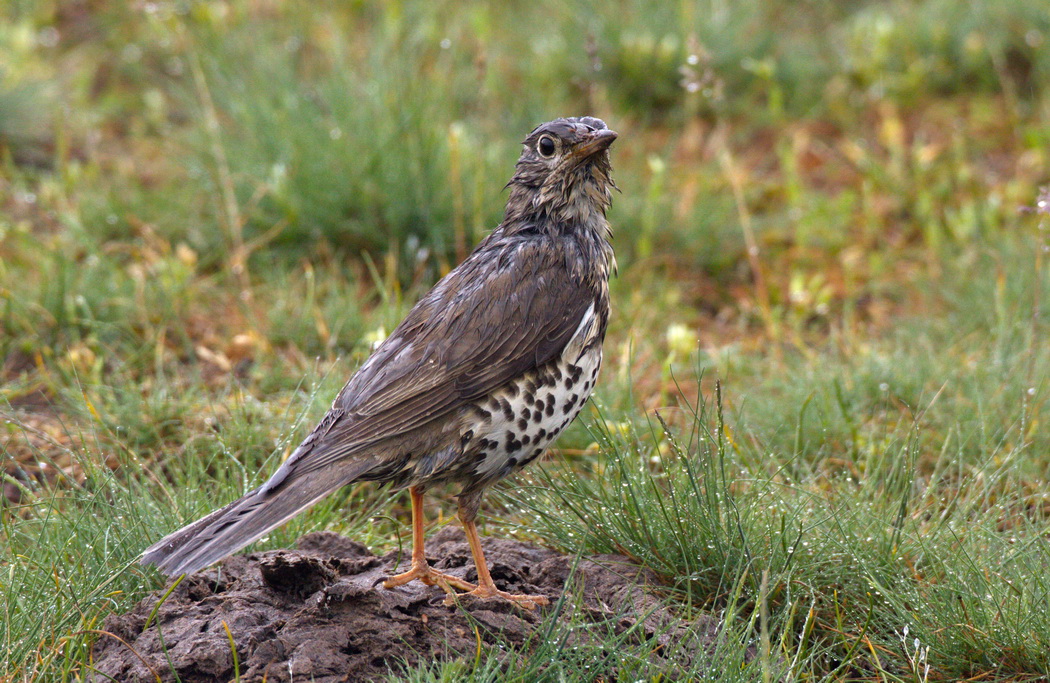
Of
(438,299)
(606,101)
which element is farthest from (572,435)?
(606,101)

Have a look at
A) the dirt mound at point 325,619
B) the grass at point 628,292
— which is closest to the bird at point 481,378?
the dirt mound at point 325,619

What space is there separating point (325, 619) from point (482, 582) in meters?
0.48

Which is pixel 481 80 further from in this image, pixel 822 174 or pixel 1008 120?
pixel 1008 120

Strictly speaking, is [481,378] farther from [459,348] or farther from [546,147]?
[546,147]

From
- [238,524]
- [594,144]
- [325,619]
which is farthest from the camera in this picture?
[594,144]

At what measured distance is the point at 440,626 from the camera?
3.19 meters

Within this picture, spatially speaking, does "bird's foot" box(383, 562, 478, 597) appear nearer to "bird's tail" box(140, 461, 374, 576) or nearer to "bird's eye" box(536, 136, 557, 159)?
"bird's tail" box(140, 461, 374, 576)

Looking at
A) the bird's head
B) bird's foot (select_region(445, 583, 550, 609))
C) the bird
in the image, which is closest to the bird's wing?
the bird

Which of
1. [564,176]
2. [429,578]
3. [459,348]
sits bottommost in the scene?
[429,578]

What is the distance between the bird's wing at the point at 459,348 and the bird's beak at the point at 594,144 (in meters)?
0.31

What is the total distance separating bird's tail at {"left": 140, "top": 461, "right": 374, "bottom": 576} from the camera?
113 inches

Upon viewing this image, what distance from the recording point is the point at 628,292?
595 cm

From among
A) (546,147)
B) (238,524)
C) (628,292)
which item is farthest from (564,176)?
(628,292)

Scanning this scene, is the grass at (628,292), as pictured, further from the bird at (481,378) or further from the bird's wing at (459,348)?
the bird's wing at (459,348)
